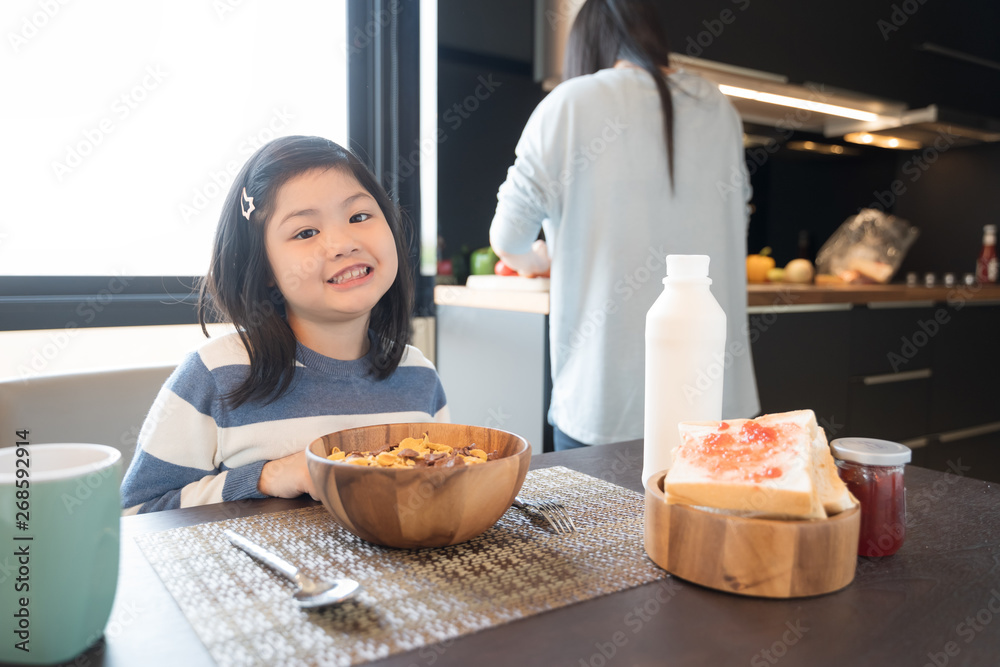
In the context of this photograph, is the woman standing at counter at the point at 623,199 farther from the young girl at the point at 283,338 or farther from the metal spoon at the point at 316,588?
the metal spoon at the point at 316,588

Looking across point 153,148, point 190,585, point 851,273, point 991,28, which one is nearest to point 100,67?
point 153,148

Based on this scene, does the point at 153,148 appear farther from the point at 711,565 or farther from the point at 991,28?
the point at 991,28

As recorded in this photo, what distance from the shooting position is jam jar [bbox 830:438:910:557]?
557 millimetres

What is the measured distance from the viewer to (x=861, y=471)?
0.57 m

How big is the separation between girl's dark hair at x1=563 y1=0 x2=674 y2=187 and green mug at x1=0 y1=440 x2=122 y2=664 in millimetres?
1328

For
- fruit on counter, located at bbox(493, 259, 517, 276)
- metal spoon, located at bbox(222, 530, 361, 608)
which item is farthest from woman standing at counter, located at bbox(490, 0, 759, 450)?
metal spoon, located at bbox(222, 530, 361, 608)

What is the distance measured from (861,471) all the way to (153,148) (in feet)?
6.93

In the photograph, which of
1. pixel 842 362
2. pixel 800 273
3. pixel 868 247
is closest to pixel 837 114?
pixel 868 247

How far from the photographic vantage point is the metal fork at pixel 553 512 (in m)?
0.62

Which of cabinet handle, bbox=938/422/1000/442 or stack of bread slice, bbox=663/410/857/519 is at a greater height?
stack of bread slice, bbox=663/410/857/519

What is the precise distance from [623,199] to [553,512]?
1001mm

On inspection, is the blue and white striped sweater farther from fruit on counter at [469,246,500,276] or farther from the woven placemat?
fruit on counter at [469,246,500,276]

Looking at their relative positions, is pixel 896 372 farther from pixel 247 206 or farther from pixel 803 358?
pixel 247 206

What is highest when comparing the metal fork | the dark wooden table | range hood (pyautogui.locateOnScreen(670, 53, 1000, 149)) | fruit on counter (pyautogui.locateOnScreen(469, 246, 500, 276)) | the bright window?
range hood (pyautogui.locateOnScreen(670, 53, 1000, 149))
